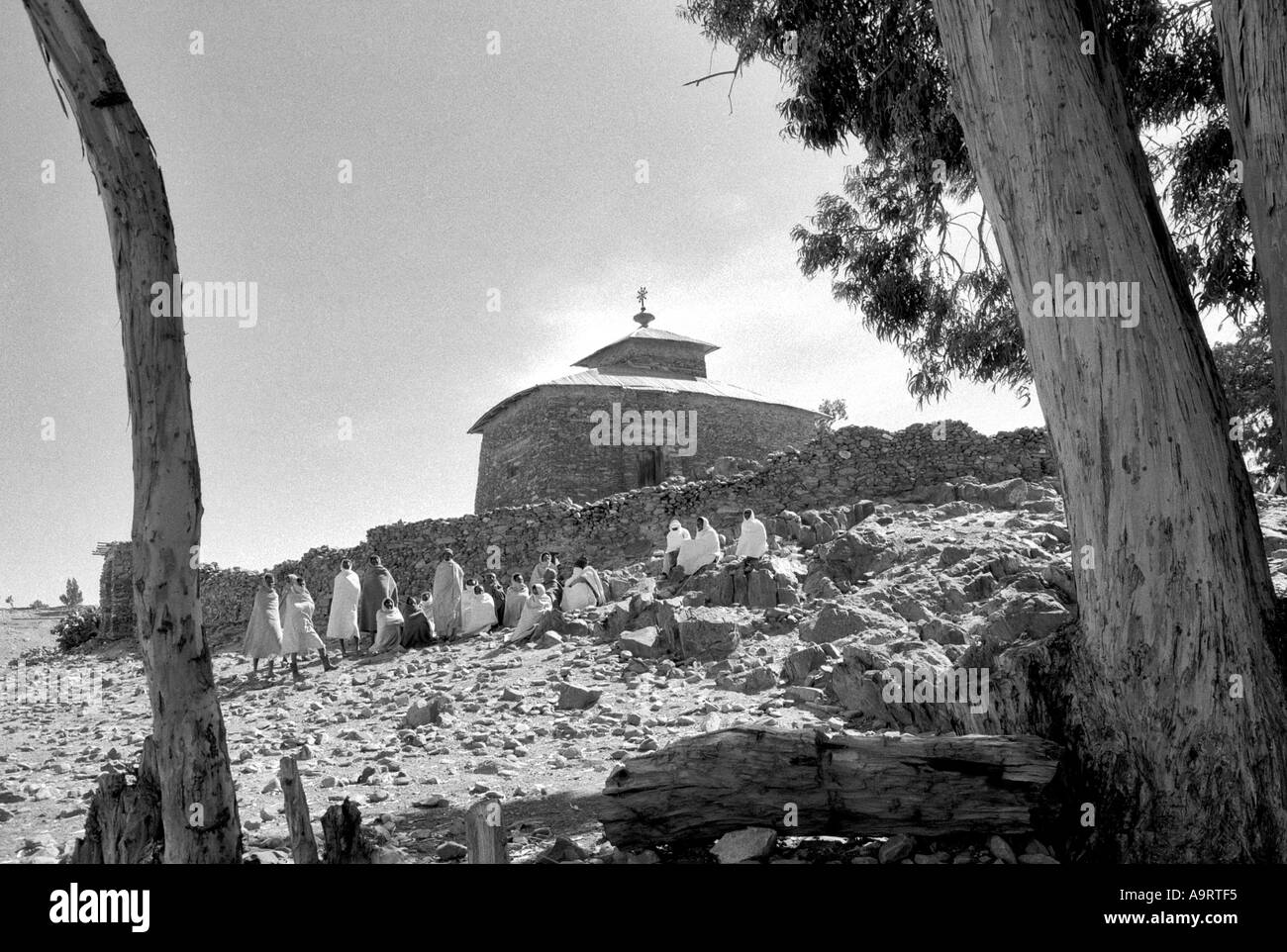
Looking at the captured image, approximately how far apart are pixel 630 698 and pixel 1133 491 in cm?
548

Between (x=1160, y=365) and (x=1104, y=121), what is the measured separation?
124 centimetres

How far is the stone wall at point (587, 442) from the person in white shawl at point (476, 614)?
842 cm

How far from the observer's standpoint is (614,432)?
23031 millimetres

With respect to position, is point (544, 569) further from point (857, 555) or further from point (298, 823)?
point (298, 823)

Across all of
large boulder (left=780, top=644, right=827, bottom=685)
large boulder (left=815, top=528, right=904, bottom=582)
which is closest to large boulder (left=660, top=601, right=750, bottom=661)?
large boulder (left=780, top=644, right=827, bottom=685)

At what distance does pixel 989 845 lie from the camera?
352cm

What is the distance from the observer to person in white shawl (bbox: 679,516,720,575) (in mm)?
12680

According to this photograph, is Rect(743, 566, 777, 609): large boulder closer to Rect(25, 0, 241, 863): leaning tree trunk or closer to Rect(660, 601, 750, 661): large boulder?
Rect(660, 601, 750, 661): large boulder

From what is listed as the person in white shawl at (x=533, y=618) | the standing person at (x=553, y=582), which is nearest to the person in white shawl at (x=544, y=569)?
the standing person at (x=553, y=582)

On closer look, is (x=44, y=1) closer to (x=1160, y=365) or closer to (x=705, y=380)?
(x=1160, y=365)

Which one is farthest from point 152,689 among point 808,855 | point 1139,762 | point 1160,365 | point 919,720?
point 919,720

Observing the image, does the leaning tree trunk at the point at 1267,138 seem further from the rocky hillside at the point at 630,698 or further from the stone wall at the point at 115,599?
the stone wall at the point at 115,599

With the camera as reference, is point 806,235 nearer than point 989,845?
No

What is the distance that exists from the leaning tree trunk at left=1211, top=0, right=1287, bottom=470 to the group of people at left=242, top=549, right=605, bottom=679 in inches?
366
